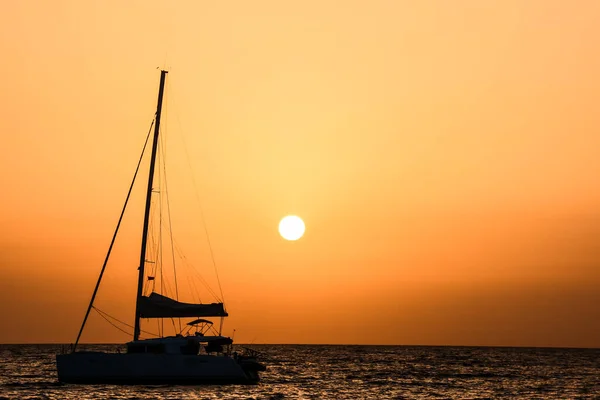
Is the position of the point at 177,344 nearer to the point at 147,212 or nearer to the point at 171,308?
the point at 171,308

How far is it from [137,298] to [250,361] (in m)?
9.40

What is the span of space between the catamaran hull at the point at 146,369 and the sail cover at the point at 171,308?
2.40 metres

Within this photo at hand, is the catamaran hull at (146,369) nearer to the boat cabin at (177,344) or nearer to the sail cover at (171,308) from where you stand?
the boat cabin at (177,344)

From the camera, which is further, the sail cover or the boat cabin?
the boat cabin

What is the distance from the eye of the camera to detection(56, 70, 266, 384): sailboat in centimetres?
4953

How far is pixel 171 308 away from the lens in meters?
50.1

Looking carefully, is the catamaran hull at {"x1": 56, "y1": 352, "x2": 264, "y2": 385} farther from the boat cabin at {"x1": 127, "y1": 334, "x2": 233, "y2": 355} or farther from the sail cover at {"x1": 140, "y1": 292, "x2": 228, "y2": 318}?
the sail cover at {"x1": 140, "y1": 292, "x2": 228, "y2": 318}

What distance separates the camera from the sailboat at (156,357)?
49531 millimetres

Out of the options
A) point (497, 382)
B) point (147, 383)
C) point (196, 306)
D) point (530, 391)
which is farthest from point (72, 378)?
point (497, 382)

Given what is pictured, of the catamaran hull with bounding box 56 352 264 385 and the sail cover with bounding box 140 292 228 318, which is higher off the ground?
the sail cover with bounding box 140 292 228 318

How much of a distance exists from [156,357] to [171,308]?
2.94 meters

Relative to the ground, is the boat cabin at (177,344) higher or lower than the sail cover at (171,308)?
lower

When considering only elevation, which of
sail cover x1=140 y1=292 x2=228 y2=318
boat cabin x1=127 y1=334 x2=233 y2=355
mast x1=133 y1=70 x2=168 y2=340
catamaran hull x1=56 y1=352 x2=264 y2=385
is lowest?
catamaran hull x1=56 y1=352 x2=264 y2=385

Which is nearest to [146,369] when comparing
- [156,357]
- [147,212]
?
[156,357]
